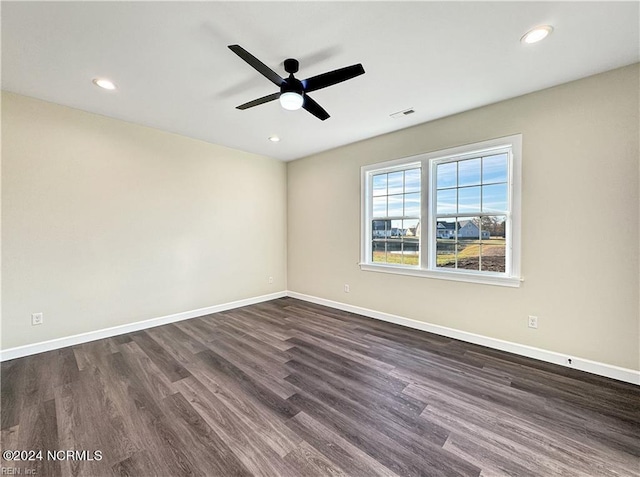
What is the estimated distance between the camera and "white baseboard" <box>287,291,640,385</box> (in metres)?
2.31

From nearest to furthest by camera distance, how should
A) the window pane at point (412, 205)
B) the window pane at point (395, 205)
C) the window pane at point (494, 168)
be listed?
the window pane at point (494, 168)
the window pane at point (412, 205)
the window pane at point (395, 205)

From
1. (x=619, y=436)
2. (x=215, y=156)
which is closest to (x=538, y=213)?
(x=619, y=436)

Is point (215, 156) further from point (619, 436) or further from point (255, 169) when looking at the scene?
point (619, 436)

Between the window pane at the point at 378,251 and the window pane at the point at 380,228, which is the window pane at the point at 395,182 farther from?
the window pane at the point at 378,251

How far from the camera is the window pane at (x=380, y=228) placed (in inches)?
161

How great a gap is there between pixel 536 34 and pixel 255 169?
13.5ft

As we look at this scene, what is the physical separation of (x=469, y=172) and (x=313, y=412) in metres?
3.16

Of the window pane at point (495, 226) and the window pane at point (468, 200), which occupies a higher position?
the window pane at point (468, 200)

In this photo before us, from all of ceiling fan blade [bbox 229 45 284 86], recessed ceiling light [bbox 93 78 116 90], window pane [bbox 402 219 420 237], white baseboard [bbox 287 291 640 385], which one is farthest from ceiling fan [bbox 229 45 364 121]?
white baseboard [bbox 287 291 640 385]

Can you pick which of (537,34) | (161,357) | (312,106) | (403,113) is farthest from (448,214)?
(161,357)

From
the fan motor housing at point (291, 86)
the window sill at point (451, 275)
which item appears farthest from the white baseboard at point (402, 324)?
the fan motor housing at point (291, 86)

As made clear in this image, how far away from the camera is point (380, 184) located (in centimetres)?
415

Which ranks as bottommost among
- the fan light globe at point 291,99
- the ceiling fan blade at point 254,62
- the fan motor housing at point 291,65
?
the fan light globe at point 291,99

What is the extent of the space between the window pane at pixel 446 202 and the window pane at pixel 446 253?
41cm
